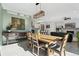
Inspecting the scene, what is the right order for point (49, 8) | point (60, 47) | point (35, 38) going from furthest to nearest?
point (35, 38) < point (49, 8) < point (60, 47)

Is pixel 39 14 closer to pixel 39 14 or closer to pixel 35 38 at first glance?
pixel 39 14

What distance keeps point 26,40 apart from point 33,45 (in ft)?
0.87

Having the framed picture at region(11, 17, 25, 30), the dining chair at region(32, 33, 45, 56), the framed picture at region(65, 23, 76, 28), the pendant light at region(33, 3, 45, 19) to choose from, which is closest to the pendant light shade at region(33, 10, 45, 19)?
the pendant light at region(33, 3, 45, 19)

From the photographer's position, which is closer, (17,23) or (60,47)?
(60,47)

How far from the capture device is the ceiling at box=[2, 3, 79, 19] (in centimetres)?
234

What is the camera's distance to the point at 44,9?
2.54m

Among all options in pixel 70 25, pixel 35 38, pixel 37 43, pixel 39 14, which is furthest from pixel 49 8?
pixel 37 43

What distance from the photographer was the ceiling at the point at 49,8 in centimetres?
234

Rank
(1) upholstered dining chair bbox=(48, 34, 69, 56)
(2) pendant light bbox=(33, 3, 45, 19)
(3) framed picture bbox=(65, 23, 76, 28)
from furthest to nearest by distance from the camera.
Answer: (2) pendant light bbox=(33, 3, 45, 19), (3) framed picture bbox=(65, 23, 76, 28), (1) upholstered dining chair bbox=(48, 34, 69, 56)

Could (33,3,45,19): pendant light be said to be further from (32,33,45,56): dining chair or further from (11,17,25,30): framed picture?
(32,33,45,56): dining chair

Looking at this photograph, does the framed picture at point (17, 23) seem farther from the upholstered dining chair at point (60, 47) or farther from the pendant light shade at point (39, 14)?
the upholstered dining chair at point (60, 47)

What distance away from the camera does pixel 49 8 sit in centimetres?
248

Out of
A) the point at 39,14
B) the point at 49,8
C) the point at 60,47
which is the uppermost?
the point at 49,8

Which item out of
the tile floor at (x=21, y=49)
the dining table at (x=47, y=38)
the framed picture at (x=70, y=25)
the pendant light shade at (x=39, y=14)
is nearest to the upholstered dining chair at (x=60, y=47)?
the dining table at (x=47, y=38)
